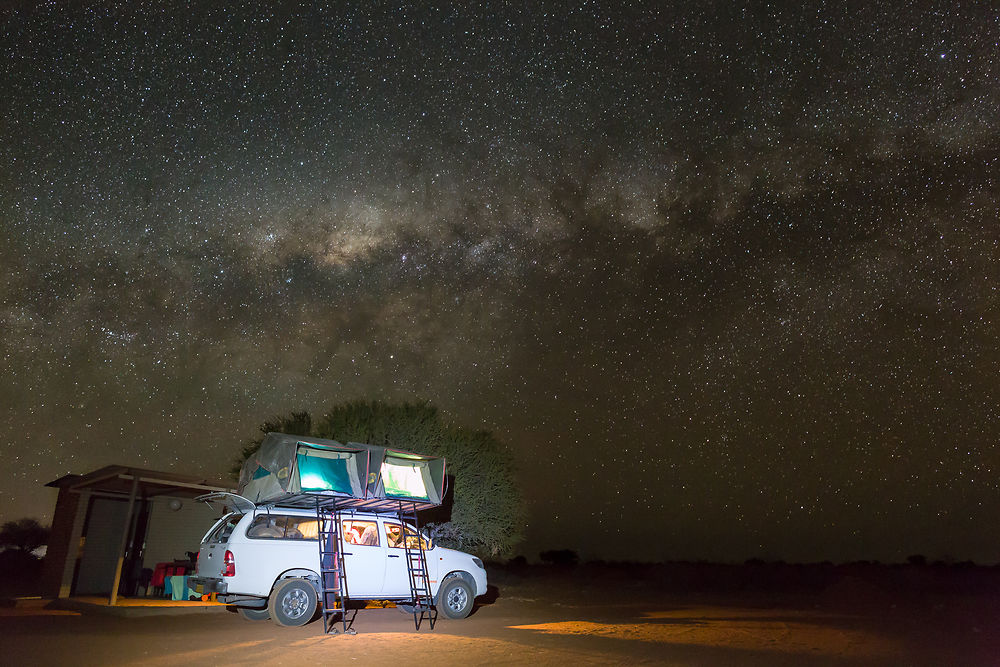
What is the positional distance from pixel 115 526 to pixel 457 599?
11205 millimetres

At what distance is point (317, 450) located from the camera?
1206 centimetres

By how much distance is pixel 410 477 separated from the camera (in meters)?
13.2

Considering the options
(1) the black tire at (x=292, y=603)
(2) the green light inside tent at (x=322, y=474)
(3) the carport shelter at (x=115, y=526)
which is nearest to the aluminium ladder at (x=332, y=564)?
(1) the black tire at (x=292, y=603)

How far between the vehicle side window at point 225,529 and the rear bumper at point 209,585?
63cm

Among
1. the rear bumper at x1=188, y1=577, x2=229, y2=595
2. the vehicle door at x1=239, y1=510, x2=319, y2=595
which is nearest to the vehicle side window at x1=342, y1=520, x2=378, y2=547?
the vehicle door at x1=239, y1=510, x2=319, y2=595

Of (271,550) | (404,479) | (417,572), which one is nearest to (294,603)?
(271,550)

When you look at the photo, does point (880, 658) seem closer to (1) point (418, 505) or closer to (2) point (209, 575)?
(1) point (418, 505)

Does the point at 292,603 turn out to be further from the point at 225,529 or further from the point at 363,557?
the point at 225,529

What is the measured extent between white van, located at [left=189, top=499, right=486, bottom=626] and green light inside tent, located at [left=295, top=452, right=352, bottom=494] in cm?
85

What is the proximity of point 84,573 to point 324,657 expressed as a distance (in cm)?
1307

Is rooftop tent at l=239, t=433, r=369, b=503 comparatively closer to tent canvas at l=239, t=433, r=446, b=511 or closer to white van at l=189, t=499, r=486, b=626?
tent canvas at l=239, t=433, r=446, b=511

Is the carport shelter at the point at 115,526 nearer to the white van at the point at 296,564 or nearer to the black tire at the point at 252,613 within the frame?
the black tire at the point at 252,613

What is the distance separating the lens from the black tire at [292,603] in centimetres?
1135

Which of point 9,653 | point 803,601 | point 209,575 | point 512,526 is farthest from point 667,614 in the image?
point 9,653
